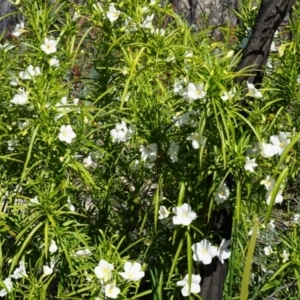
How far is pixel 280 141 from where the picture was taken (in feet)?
6.40

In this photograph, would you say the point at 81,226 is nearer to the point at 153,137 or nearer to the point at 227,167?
the point at 153,137

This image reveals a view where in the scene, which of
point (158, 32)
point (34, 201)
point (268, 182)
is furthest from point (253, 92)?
point (34, 201)

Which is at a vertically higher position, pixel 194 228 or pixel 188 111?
pixel 188 111

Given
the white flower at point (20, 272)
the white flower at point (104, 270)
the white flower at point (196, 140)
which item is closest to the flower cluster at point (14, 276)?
the white flower at point (20, 272)

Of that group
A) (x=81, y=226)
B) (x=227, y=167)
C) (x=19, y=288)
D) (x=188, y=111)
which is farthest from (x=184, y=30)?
(x=19, y=288)

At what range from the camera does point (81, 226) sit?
2.35 meters

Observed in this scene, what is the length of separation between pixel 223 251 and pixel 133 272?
29 centimetres

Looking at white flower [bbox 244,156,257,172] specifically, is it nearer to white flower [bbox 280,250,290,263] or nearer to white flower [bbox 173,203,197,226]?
white flower [bbox 173,203,197,226]

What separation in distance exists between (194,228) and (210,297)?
381 millimetres

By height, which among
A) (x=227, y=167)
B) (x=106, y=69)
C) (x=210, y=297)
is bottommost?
(x=210, y=297)

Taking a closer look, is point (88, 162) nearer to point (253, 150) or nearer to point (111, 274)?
point (111, 274)

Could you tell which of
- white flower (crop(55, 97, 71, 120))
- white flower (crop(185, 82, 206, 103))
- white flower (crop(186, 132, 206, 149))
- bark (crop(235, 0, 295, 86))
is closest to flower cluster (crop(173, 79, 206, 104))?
white flower (crop(185, 82, 206, 103))

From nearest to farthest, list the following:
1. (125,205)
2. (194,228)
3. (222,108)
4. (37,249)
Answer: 1. (222,108)
2. (194,228)
3. (37,249)
4. (125,205)

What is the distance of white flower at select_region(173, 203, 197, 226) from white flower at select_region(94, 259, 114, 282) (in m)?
0.25
